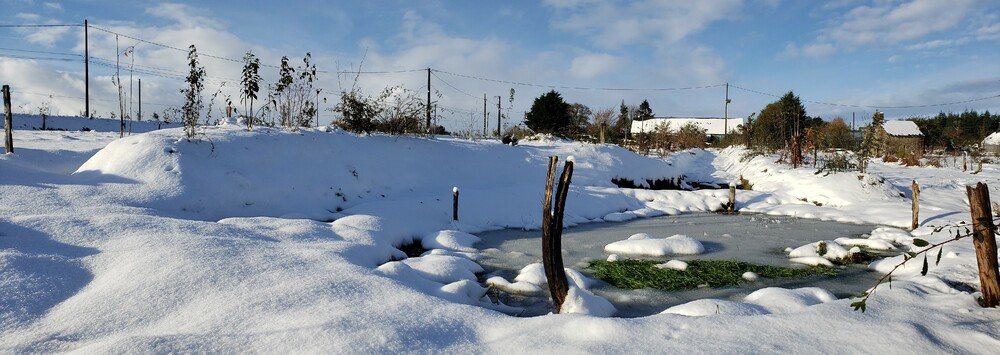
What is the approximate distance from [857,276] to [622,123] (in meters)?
30.4

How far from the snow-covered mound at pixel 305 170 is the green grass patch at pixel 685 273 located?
4.05 meters

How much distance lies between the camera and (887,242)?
6.47 meters

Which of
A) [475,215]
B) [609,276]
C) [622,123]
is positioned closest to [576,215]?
[475,215]

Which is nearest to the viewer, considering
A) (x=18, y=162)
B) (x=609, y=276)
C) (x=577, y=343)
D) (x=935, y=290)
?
(x=577, y=343)

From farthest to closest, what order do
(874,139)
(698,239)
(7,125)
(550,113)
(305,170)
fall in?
(550,113) → (874,139) → (305,170) → (698,239) → (7,125)

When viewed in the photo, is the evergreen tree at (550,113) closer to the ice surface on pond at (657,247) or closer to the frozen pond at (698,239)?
the frozen pond at (698,239)

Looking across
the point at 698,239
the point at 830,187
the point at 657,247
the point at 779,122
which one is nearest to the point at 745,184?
the point at 830,187

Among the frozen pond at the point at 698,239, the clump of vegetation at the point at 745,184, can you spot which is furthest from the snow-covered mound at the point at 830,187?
the frozen pond at the point at 698,239

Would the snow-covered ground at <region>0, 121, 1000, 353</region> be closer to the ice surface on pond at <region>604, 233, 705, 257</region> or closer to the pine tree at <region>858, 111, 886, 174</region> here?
the ice surface on pond at <region>604, 233, 705, 257</region>

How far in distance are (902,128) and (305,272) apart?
147 ft

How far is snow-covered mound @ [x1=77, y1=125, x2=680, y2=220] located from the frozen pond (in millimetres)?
2228

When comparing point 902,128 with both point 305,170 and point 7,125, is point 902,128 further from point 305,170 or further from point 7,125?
point 7,125

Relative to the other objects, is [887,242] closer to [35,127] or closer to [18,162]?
[18,162]

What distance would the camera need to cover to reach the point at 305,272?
3.76 metres
